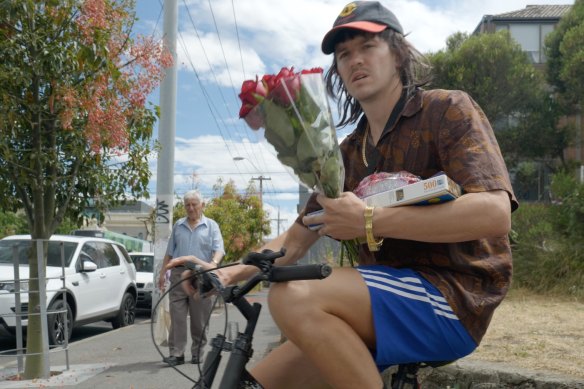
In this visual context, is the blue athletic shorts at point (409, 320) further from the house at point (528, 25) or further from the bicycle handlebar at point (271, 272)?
the house at point (528, 25)

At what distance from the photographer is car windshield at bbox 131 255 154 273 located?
59.5 feet

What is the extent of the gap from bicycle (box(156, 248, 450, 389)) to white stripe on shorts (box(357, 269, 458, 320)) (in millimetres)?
134

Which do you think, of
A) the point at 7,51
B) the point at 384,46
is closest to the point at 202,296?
the point at 384,46

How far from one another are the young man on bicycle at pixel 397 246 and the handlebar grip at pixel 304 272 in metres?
0.03

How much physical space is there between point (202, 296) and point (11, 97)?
488 cm

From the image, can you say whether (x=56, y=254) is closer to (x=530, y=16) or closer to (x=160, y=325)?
(x=160, y=325)

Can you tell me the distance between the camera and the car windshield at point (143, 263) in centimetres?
1814

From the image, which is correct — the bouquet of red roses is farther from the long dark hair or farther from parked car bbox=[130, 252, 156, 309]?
parked car bbox=[130, 252, 156, 309]

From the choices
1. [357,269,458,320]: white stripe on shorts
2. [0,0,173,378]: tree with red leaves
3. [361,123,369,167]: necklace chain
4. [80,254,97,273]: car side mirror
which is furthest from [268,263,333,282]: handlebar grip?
[80,254,97,273]: car side mirror

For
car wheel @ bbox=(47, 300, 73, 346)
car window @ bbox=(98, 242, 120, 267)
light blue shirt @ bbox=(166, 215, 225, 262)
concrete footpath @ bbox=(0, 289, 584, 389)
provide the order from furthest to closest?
car window @ bbox=(98, 242, 120, 267) → car wheel @ bbox=(47, 300, 73, 346) → light blue shirt @ bbox=(166, 215, 225, 262) → concrete footpath @ bbox=(0, 289, 584, 389)

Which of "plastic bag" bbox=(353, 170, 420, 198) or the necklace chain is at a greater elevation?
the necklace chain

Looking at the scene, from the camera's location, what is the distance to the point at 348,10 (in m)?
1.85

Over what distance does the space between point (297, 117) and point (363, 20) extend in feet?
1.57

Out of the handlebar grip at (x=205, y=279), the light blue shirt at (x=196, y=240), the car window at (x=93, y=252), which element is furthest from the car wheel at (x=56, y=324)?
Result: the handlebar grip at (x=205, y=279)
